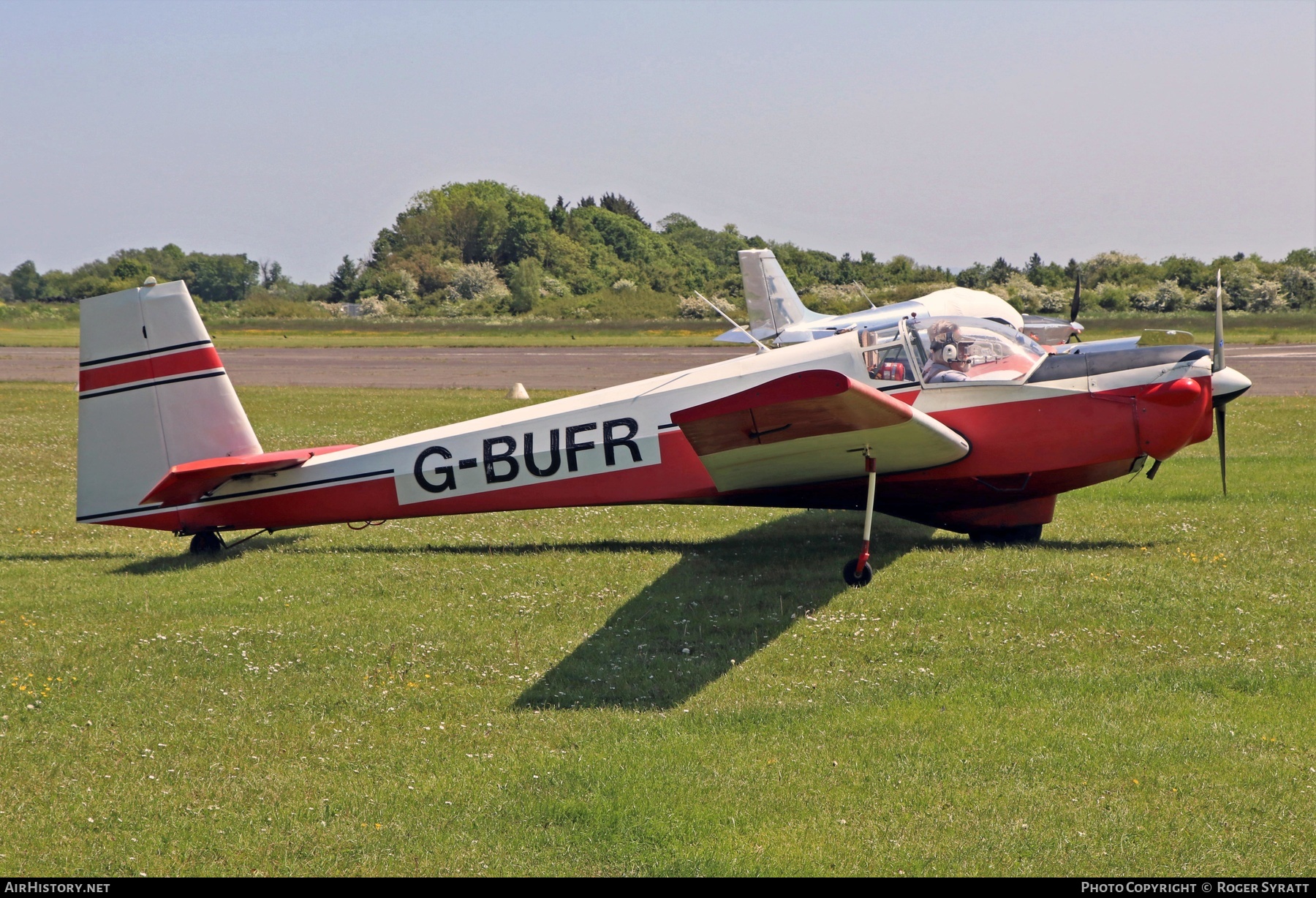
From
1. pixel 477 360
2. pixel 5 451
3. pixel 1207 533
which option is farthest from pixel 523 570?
pixel 477 360

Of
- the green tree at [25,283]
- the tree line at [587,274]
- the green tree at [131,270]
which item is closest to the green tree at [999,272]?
the tree line at [587,274]

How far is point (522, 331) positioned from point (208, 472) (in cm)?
5512

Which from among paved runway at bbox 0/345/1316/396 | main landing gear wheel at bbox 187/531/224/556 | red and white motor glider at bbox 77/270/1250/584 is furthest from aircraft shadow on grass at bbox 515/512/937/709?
paved runway at bbox 0/345/1316/396

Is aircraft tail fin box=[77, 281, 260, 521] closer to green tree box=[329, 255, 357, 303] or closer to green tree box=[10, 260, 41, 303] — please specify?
green tree box=[329, 255, 357, 303]

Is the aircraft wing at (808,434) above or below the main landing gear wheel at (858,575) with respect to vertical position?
above

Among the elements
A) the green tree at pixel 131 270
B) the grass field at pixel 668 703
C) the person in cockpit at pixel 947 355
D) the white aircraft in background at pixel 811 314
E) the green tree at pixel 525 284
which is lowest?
the grass field at pixel 668 703

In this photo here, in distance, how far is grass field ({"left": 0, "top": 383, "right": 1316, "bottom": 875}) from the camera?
15.8 feet

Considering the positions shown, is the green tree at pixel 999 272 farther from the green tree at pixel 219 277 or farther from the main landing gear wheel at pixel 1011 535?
the green tree at pixel 219 277

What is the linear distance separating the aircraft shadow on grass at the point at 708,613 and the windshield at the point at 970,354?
1819mm

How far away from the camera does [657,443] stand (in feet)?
31.8

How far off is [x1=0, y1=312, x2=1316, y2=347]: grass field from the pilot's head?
32.6 meters

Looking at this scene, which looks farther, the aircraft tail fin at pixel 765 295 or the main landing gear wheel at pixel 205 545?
the aircraft tail fin at pixel 765 295

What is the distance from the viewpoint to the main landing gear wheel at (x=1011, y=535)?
9.95m
